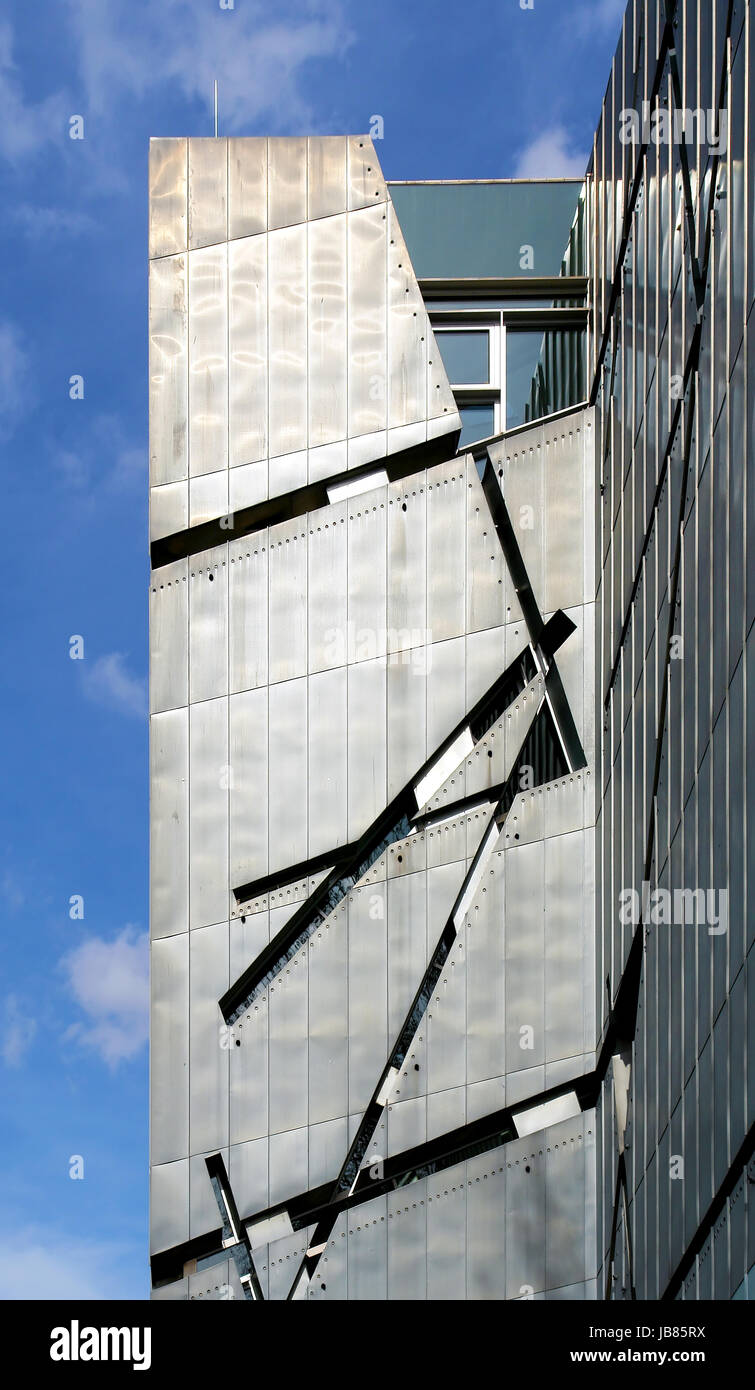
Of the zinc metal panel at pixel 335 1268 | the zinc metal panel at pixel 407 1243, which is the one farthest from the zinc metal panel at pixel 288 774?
the zinc metal panel at pixel 335 1268

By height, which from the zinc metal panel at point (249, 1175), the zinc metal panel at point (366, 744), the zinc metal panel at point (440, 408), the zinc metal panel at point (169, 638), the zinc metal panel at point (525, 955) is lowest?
the zinc metal panel at point (249, 1175)

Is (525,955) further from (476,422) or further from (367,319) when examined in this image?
(367,319)

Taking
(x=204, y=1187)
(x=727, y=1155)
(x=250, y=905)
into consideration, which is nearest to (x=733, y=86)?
(x=727, y=1155)

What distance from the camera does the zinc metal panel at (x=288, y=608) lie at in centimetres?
1598

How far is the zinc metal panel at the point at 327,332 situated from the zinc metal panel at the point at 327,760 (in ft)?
8.60

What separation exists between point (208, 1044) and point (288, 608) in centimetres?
456

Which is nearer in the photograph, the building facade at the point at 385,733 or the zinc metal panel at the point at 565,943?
the building facade at the point at 385,733

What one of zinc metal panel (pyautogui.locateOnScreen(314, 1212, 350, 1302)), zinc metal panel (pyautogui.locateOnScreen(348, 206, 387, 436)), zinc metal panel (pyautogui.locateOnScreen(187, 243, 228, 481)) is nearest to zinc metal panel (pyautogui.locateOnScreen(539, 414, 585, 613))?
zinc metal panel (pyautogui.locateOnScreen(348, 206, 387, 436))

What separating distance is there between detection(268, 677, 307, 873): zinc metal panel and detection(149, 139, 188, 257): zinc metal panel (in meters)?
5.08

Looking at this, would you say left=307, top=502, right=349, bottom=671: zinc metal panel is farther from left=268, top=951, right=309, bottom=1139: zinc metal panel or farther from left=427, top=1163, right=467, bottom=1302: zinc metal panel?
left=427, top=1163, right=467, bottom=1302: zinc metal panel

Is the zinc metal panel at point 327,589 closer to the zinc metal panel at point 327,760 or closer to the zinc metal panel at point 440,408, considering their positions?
the zinc metal panel at point 327,760

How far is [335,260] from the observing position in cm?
1662
